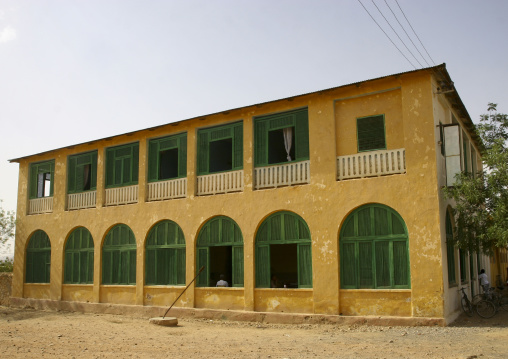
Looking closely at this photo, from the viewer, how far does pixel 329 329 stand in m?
13.2

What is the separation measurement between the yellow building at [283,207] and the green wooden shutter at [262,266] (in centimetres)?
3

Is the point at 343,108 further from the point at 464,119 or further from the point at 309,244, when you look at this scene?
the point at 464,119

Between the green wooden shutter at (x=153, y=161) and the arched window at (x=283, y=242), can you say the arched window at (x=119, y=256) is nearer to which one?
the green wooden shutter at (x=153, y=161)

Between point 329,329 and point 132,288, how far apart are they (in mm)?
7920

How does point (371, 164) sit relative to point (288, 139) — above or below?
below

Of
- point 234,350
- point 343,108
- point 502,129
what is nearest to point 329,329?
point 234,350

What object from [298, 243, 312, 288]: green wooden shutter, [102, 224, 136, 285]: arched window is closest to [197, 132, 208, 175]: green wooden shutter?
[102, 224, 136, 285]: arched window

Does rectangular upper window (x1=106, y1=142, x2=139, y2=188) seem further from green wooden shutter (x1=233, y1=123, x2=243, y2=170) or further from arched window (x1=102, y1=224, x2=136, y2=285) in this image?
green wooden shutter (x1=233, y1=123, x2=243, y2=170)

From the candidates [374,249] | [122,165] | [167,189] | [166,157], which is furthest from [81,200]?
[374,249]

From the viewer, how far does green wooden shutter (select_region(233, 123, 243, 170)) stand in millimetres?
16250

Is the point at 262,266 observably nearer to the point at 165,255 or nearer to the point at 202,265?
the point at 202,265

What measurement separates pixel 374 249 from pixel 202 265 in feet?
19.1

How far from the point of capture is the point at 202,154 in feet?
56.3

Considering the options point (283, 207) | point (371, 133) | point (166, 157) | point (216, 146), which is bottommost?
point (283, 207)
